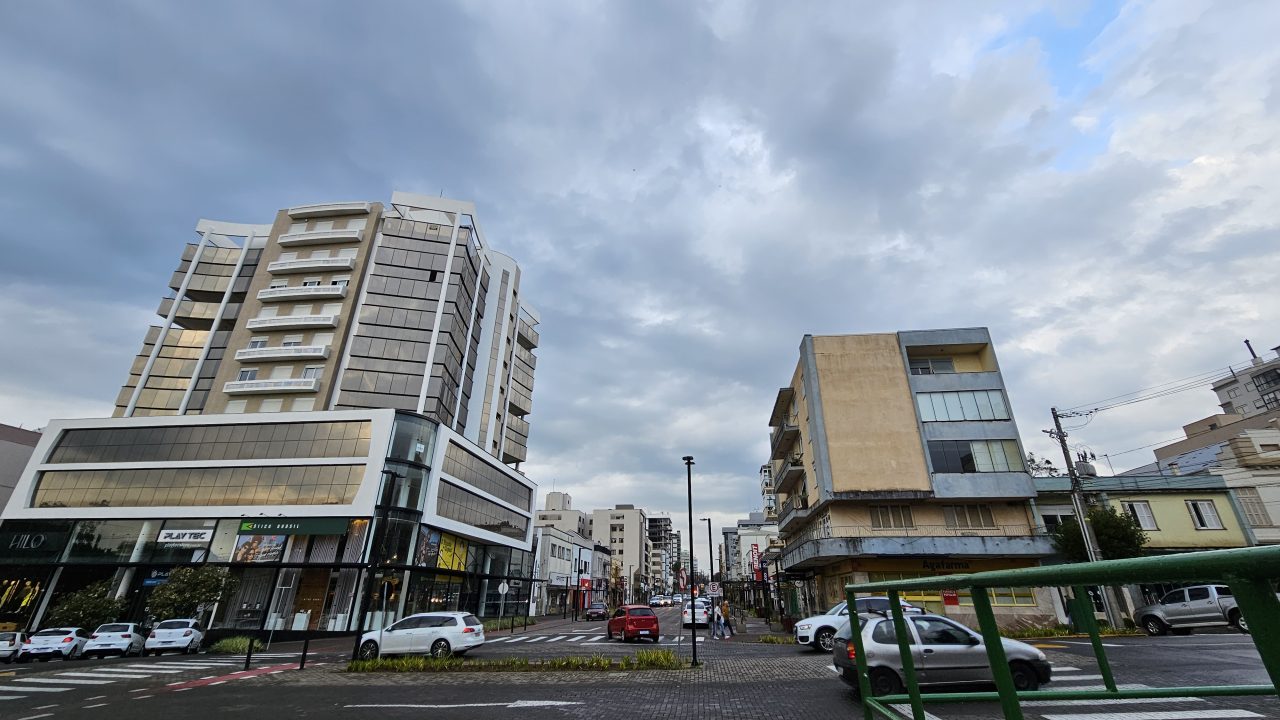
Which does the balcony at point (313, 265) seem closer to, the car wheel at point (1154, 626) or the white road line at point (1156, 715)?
the white road line at point (1156, 715)

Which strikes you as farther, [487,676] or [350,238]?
[350,238]

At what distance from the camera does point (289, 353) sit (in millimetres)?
43594

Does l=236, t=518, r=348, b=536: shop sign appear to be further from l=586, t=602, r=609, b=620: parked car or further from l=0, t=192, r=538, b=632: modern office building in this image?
l=586, t=602, r=609, b=620: parked car

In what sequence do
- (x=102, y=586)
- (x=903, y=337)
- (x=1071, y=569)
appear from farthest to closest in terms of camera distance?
(x=903, y=337), (x=102, y=586), (x=1071, y=569)

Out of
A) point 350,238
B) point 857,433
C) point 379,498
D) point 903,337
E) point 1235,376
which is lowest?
point 379,498

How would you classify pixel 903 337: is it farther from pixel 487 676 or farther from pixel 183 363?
pixel 183 363

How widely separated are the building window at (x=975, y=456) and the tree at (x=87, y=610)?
1815 inches

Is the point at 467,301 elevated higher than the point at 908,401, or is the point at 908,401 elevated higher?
the point at 467,301

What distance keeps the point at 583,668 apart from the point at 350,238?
44722mm

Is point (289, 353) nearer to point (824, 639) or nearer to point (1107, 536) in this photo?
point (824, 639)

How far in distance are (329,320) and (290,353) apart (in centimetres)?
383

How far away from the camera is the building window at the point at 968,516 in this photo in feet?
103

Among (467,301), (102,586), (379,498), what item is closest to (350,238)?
(467,301)

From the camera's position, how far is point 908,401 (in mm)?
34281
